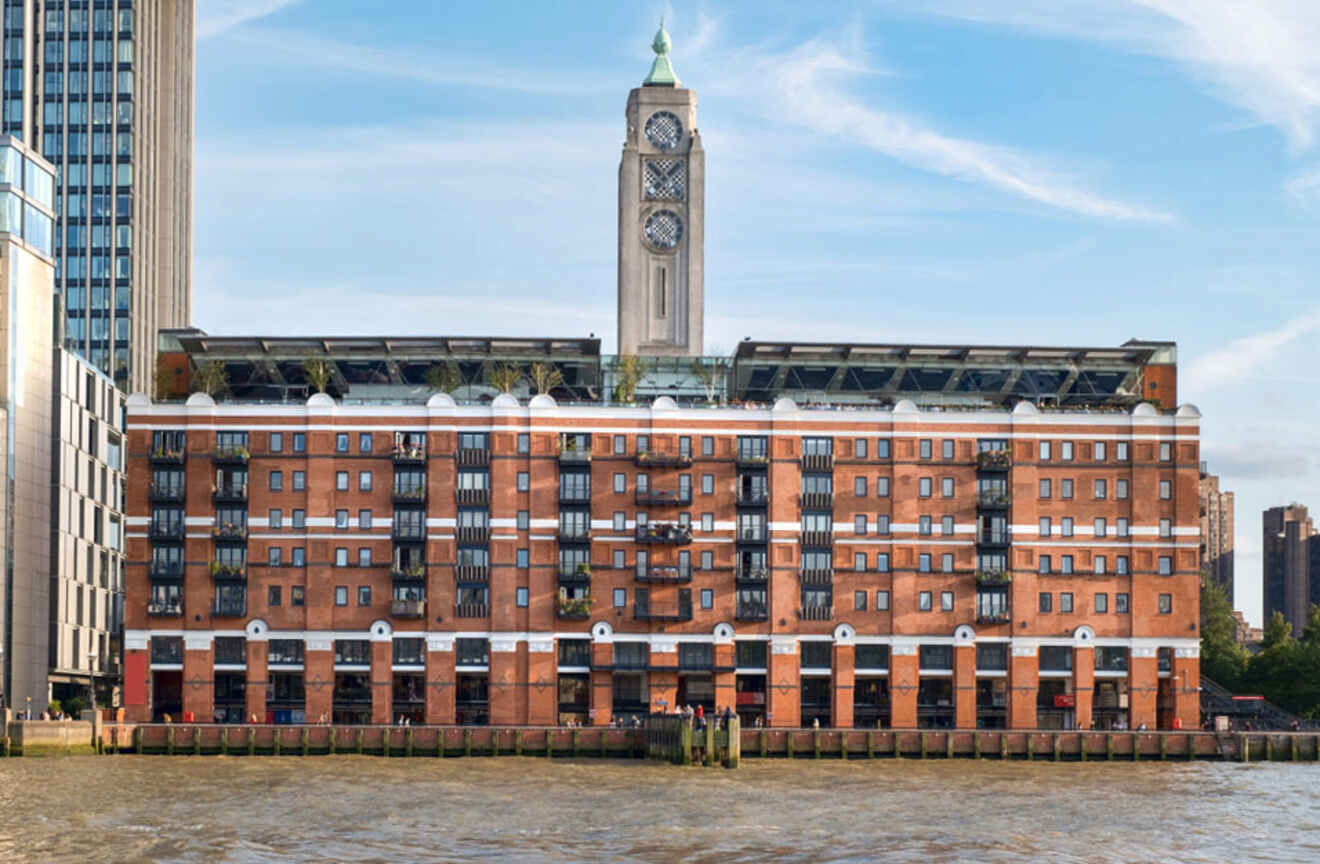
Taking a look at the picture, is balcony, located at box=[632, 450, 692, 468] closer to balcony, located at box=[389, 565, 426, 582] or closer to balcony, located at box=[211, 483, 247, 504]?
balcony, located at box=[389, 565, 426, 582]

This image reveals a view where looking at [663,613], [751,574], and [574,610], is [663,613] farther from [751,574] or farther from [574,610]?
[751,574]

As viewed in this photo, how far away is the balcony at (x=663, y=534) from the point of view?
15262cm

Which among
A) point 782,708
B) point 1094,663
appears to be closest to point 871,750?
point 782,708

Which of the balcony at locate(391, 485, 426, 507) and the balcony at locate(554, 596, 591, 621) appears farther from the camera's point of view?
the balcony at locate(391, 485, 426, 507)

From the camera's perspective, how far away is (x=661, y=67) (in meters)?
184

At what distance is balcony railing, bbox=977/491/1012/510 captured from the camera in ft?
507

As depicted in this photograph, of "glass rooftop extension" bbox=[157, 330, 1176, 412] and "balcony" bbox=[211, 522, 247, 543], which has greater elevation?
"glass rooftop extension" bbox=[157, 330, 1176, 412]

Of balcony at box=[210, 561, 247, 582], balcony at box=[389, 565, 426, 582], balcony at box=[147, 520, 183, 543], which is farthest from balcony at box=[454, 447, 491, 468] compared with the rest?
balcony at box=[147, 520, 183, 543]

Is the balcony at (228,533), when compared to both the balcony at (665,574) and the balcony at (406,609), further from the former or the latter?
the balcony at (665,574)

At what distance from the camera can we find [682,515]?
154m

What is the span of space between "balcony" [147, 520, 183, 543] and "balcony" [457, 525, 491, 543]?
20.4m

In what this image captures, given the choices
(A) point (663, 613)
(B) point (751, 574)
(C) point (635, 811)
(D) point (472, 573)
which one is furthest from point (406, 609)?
(C) point (635, 811)

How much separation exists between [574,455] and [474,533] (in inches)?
367

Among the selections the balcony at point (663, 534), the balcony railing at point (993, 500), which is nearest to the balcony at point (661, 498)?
the balcony at point (663, 534)
